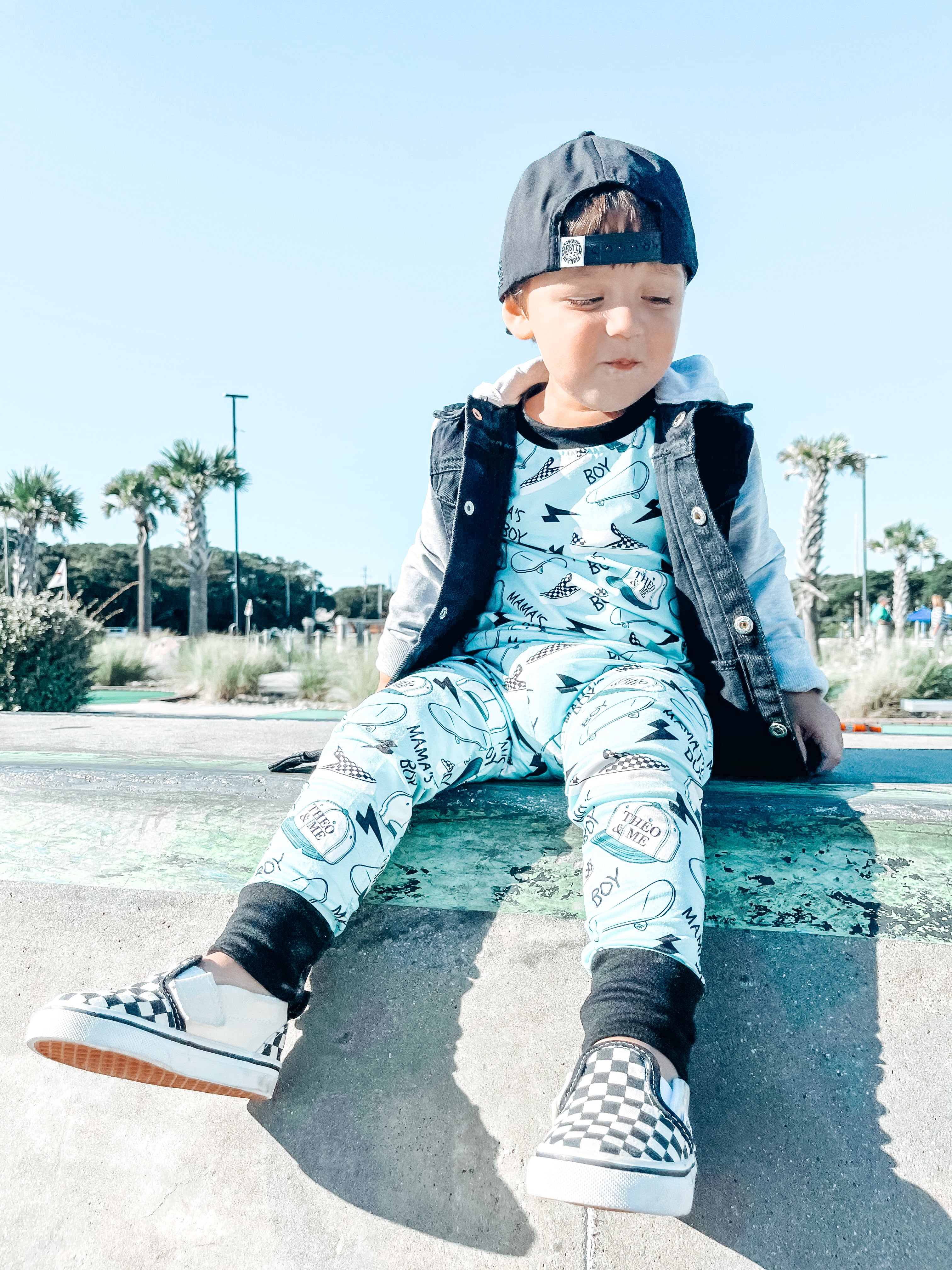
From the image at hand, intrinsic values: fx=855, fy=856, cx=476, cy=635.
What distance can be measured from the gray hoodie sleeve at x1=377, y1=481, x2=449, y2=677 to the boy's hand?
2.81 ft

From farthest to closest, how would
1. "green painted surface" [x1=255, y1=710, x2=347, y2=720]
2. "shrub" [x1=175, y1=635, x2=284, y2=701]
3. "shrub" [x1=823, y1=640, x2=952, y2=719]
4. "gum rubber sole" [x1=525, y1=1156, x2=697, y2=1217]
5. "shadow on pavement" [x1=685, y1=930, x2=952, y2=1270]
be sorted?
"shrub" [x1=175, y1=635, x2=284, y2=701] < "shrub" [x1=823, y1=640, x2=952, y2=719] < "green painted surface" [x1=255, y1=710, x2=347, y2=720] < "shadow on pavement" [x1=685, y1=930, x2=952, y2=1270] < "gum rubber sole" [x1=525, y1=1156, x2=697, y2=1217]

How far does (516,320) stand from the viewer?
2.00 metres

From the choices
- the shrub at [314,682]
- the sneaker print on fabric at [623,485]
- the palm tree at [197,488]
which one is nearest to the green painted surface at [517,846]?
the sneaker print on fabric at [623,485]

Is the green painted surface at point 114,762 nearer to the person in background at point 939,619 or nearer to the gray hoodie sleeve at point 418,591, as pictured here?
the gray hoodie sleeve at point 418,591

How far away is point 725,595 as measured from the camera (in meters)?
1.81

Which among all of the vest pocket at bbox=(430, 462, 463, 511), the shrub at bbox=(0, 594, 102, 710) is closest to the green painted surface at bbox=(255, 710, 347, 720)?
the shrub at bbox=(0, 594, 102, 710)

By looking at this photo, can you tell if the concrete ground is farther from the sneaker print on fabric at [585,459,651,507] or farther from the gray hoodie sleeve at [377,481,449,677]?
the sneaker print on fabric at [585,459,651,507]

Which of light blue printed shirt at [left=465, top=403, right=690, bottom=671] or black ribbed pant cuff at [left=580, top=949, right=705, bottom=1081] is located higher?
light blue printed shirt at [left=465, top=403, right=690, bottom=671]

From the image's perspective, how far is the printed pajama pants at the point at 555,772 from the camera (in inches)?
48.9

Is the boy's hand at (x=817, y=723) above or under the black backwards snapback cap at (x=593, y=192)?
under

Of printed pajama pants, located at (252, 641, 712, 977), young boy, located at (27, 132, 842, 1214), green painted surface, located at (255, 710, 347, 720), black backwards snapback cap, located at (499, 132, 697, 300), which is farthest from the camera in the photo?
green painted surface, located at (255, 710, 347, 720)

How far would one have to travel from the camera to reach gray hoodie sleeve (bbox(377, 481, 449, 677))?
2.06 meters

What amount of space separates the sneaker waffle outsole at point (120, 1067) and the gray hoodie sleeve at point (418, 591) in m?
1.07

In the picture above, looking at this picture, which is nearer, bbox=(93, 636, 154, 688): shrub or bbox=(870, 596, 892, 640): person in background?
bbox=(93, 636, 154, 688): shrub
